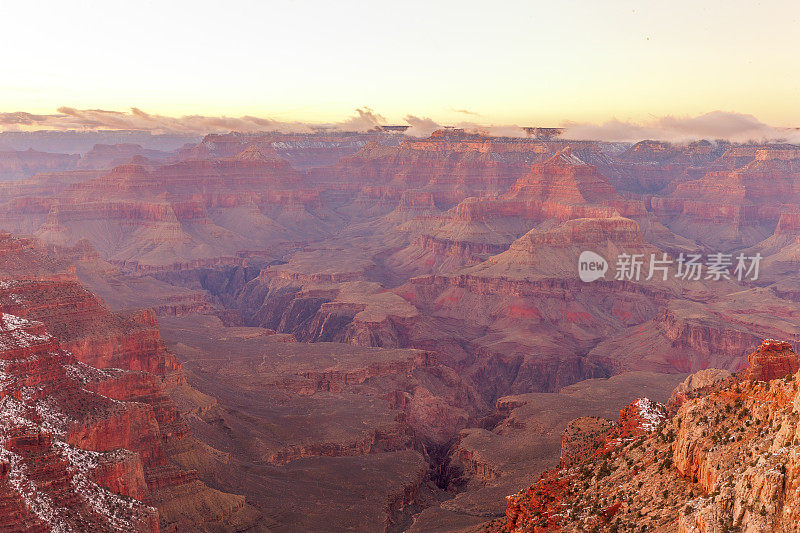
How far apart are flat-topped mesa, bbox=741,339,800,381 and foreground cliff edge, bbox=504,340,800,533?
5 cm

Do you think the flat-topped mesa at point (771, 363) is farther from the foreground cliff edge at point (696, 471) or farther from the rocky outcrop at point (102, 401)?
the rocky outcrop at point (102, 401)

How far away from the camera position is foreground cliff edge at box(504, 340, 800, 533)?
77.6ft

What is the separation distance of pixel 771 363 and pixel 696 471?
12354mm

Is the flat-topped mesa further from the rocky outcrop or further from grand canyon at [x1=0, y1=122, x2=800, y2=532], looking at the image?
the rocky outcrop

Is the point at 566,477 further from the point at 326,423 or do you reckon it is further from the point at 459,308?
the point at 459,308

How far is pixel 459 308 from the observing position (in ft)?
634

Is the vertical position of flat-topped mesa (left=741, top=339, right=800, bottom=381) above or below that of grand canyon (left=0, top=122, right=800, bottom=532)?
above

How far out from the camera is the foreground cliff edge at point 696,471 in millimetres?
23656

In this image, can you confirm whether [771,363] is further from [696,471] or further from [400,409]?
[400,409]

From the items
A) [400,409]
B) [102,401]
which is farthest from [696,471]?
[400,409]

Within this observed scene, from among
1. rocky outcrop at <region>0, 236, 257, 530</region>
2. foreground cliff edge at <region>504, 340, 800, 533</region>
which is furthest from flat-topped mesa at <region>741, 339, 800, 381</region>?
rocky outcrop at <region>0, 236, 257, 530</region>

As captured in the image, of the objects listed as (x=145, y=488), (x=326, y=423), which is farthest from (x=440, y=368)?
(x=145, y=488)

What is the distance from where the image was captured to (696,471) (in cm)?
3038

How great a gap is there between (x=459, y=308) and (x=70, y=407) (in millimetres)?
140824
